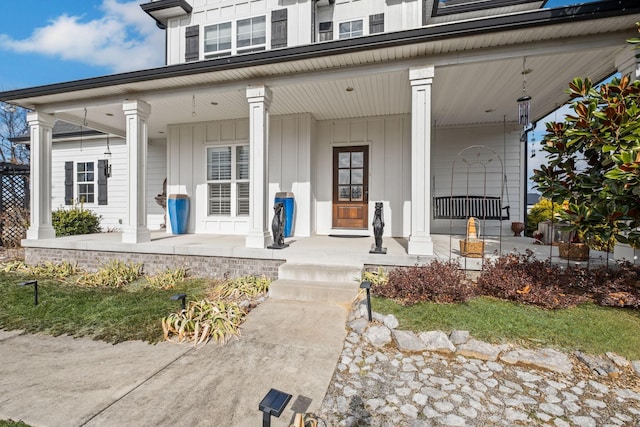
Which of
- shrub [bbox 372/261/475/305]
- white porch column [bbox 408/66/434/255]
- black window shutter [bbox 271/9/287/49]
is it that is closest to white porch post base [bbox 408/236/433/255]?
white porch column [bbox 408/66/434/255]

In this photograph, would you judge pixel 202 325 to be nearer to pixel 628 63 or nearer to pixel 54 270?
pixel 54 270

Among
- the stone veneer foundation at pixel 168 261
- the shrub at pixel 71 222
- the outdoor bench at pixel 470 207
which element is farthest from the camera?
the shrub at pixel 71 222

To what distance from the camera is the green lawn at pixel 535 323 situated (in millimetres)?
2449

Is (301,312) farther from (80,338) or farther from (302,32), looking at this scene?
(302,32)

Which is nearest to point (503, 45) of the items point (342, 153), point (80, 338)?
point (342, 153)

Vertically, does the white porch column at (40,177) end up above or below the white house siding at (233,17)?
below

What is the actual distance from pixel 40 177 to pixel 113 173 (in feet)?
10.6

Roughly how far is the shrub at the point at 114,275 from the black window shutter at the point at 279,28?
17.9ft

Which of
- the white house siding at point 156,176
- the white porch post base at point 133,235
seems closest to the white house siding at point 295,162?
the white porch post base at point 133,235

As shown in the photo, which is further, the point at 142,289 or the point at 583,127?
the point at 142,289

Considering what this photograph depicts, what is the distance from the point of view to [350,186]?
6742 millimetres

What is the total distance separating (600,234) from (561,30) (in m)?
2.46

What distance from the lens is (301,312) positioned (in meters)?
3.37

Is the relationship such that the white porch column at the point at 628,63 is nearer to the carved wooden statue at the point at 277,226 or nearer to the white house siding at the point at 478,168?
the white house siding at the point at 478,168
